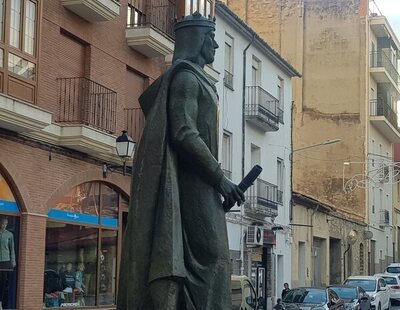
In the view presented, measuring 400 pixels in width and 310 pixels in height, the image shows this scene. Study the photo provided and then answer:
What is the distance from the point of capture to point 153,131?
5598 mm

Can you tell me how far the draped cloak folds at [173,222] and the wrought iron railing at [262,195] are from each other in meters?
24.5

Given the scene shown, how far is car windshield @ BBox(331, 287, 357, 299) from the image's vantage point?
995 inches

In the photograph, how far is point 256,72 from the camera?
32781 millimetres

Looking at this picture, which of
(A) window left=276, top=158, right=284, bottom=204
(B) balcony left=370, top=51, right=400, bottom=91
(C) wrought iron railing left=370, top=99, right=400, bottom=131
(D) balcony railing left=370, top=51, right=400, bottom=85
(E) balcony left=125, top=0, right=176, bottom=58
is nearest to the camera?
(E) balcony left=125, top=0, right=176, bottom=58

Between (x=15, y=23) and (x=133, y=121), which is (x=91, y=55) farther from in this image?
(x=15, y=23)

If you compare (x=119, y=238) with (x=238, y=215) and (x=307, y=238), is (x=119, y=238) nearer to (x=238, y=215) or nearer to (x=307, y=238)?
(x=238, y=215)

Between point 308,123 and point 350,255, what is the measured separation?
833 centimetres

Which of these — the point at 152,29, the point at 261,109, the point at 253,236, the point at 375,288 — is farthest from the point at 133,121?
the point at 375,288

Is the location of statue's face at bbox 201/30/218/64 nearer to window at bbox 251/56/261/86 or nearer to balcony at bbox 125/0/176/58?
balcony at bbox 125/0/176/58

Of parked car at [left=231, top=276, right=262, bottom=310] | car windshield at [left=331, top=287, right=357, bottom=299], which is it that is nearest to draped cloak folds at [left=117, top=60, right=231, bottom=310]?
parked car at [left=231, top=276, right=262, bottom=310]

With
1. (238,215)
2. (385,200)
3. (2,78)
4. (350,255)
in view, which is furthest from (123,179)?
(385,200)

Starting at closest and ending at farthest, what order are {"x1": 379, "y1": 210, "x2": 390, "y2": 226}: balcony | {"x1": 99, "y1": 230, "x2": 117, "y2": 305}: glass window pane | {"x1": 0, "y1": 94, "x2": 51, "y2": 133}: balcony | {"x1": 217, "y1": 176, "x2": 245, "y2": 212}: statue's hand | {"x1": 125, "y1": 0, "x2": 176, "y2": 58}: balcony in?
{"x1": 217, "y1": 176, "x2": 245, "y2": 212}: statue's hand, {"x1": 0, "y1": 94, "x2": 51, "y2": 133}: balcony, {"x1": 99, "y1": 230, "x2": 117, "y2": 305}: glass window pane, {"x1": 125, "y1": 0, "x2": 176, "y2": 58}: balcony, {"x1": 379, "y1": 210, "x2": 390, "y2": 226}: balcony

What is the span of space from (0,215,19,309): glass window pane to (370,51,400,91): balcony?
35.6m

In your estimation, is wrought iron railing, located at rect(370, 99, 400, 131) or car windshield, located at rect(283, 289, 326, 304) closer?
car windshield, located at rect(283, 289, 326, 304)
